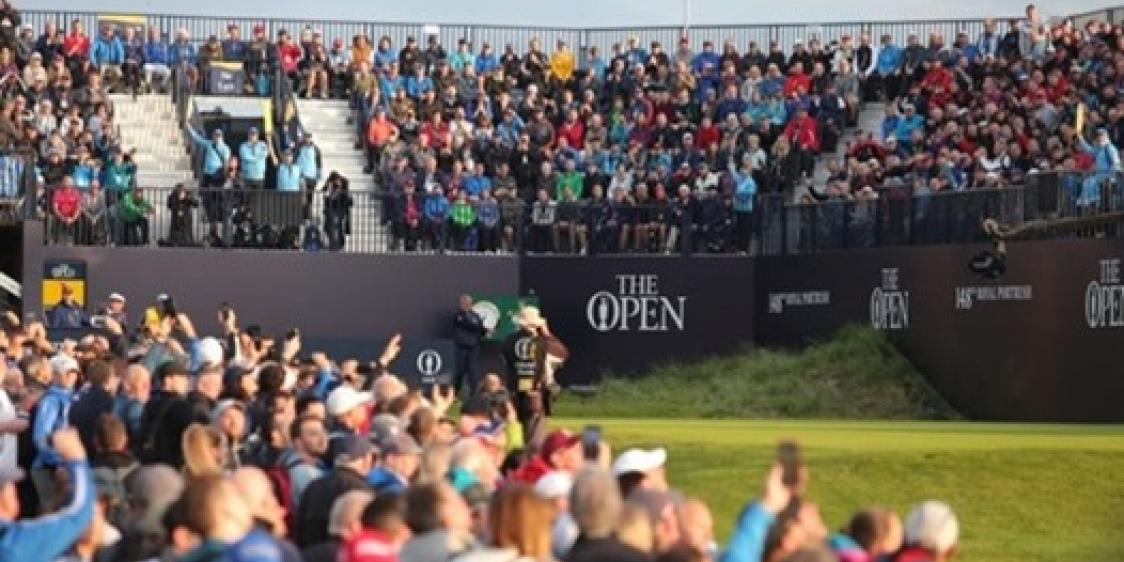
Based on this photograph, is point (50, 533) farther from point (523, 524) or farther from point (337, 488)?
point (523, 524)

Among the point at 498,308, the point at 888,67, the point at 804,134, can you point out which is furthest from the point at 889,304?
the point at 888,67

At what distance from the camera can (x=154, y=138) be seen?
5719 cm

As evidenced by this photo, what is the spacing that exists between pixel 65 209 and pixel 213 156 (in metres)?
4.24

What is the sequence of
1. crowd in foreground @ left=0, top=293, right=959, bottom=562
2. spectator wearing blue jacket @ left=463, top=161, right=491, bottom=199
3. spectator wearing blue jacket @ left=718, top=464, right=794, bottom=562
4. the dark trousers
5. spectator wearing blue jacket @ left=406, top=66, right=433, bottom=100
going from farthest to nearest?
spectator wearing blue jacket @ left=406, top=66, right=433, bottom=100, spectator wearing blue jacket @ left=463, top=161, right=491, bottom=199, the dark trousers, spectator wearing blue jacket @ left=718, top=464, right=794, bottom=562, crowd in foreground @ left=0, top=293, right=959, bottom=562

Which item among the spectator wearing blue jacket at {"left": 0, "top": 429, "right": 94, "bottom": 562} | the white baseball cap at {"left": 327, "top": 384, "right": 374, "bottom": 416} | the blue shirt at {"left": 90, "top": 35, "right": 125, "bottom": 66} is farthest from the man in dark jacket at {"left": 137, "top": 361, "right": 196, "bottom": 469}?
the blue shirt at {"left": 90, "top": 35, "right": 125, "bottom": 66}

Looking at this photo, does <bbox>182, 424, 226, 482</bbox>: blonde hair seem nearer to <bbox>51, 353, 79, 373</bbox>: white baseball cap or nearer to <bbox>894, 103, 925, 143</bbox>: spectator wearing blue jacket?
<bbox>51, 353, 79, 373</bbox>: white baseball cap

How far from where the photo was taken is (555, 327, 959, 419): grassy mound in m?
49.7

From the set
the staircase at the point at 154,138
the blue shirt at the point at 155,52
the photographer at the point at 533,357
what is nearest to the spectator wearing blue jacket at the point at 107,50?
the blue shirt at the point at 155,52

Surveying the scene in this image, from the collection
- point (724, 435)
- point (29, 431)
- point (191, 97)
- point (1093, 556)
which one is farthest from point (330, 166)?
point (29, 431)

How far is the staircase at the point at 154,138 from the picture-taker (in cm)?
5606

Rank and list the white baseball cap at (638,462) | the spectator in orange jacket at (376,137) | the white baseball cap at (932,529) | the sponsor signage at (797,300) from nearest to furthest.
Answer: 1. the white baseball cap at (932,529)
2. the white baseball cap at (638,462)
3. the sponsor signage at (797,300)
4. the spectator in orange jacket at (376,137)

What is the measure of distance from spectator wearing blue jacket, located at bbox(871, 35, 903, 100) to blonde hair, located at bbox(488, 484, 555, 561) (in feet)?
150

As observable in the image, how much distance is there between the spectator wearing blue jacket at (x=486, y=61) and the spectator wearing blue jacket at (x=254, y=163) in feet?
27.1

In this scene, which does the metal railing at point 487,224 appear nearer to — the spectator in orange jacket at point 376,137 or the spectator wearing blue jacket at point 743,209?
the spectator wearing blue jacket at point 743,209
